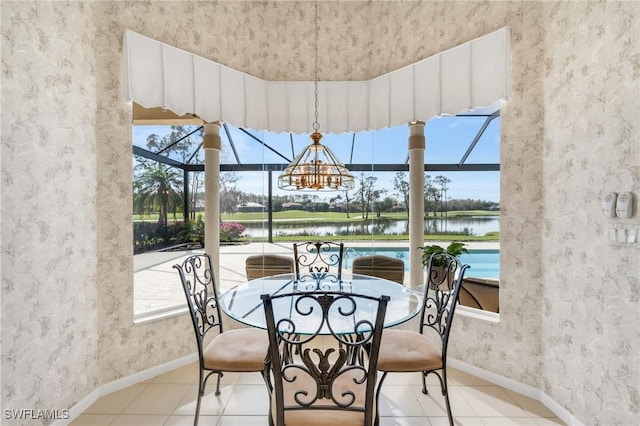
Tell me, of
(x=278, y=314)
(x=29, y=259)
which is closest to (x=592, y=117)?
(x=278, y=314)

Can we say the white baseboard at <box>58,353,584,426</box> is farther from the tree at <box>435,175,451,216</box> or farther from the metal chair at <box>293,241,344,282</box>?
the tree at <box>435,175,451,216</box>

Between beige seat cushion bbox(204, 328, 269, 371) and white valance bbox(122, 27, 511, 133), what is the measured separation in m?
1.86

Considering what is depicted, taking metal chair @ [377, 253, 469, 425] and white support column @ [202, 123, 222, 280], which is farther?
white support column @ [202, 123, 222, 280]

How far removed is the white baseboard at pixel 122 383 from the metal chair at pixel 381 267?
1.79 metres

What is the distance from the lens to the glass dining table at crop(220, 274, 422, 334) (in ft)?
5.22

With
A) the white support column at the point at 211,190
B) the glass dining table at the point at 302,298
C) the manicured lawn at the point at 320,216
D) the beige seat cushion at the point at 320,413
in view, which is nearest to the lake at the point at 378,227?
the manicured lawn at the point at 320,216

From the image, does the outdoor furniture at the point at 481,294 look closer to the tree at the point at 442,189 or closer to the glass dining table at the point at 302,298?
the glass dining table at the point at 302,298

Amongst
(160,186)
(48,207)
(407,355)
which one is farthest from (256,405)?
(160,186)

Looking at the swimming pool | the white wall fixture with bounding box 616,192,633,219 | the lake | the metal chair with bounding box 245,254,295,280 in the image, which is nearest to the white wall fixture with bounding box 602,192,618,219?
the white wall fixture with bounding box 616,192,633,219

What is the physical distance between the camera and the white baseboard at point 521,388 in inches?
72.8

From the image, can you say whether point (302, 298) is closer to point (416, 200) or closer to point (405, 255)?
point (416, 200)

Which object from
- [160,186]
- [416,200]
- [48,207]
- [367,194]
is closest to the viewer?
[48,207]

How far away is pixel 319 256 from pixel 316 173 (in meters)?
1.54

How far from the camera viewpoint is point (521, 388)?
2.14m
